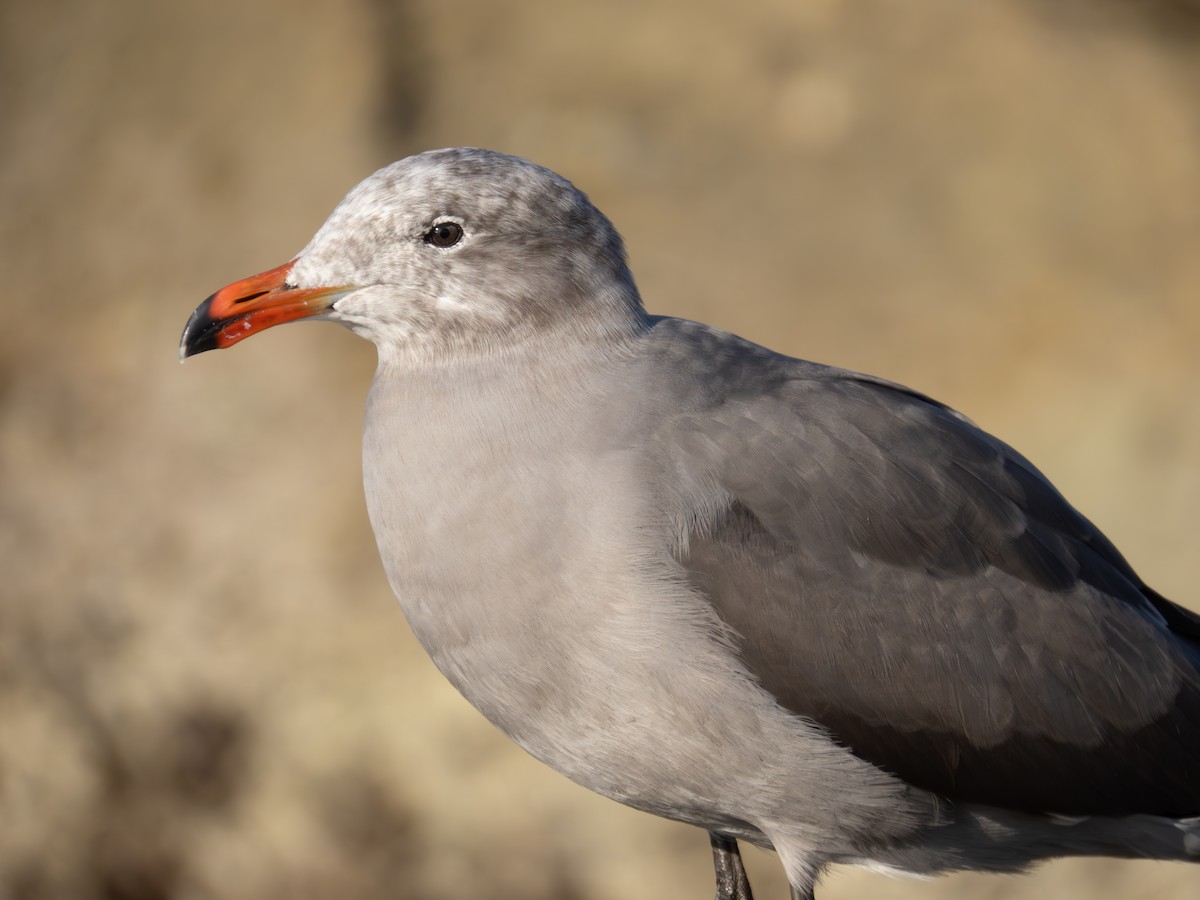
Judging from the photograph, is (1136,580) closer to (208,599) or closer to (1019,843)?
(1019,843)

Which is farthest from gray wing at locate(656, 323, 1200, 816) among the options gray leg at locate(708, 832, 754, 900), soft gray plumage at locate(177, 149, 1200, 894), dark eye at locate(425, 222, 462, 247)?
gray leg at locate(708, 832, 754, 900)

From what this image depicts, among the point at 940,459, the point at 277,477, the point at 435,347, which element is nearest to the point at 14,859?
the point at 277,477

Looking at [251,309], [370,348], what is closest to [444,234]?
[251,309]

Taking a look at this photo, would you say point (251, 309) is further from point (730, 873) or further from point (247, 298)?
point (730, 873)

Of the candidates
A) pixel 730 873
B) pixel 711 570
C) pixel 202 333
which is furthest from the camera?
pixel 730 873

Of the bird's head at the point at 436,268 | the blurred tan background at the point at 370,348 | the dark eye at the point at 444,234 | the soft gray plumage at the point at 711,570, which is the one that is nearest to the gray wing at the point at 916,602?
the soft gray plumage at the point at 711,570

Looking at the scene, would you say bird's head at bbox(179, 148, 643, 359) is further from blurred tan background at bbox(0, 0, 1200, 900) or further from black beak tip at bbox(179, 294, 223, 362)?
blurred tan background at bbox(0, 0, 1200, 900)
